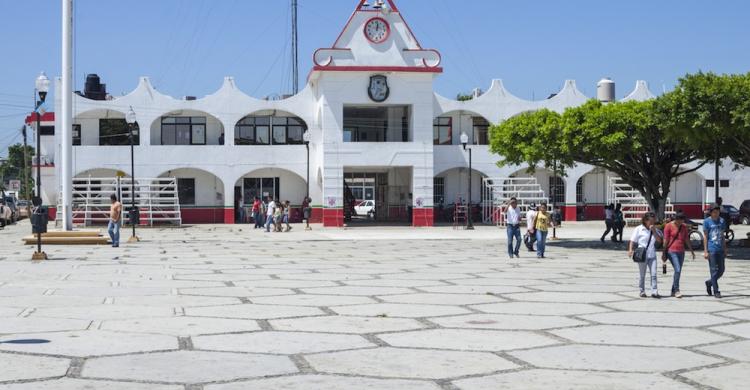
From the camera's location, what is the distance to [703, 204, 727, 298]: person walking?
14.2 meters

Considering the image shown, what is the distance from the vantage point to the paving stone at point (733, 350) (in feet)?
29.4

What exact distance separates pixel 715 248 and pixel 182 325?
338 inches

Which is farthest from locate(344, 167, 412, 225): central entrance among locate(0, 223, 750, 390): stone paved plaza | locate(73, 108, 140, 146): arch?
locate(0, 223, 750, 390): stone paved plaza

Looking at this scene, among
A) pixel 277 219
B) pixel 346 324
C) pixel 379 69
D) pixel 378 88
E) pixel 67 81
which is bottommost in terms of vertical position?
pixel 346 324

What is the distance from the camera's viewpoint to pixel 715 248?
47.0 ft

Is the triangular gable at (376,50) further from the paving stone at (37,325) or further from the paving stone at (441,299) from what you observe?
the paving stone at (37,325)

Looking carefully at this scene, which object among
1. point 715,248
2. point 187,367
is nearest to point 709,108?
point 715,248

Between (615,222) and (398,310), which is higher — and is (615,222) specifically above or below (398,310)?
above

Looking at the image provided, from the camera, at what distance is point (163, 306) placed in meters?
12.5

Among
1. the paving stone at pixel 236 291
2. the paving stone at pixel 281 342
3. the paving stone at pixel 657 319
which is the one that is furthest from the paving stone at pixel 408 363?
the paving stone at pixel 236 291

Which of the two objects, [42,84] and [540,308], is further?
[42,84]

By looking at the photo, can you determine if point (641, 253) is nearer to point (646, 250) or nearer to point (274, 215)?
point (646, 250)

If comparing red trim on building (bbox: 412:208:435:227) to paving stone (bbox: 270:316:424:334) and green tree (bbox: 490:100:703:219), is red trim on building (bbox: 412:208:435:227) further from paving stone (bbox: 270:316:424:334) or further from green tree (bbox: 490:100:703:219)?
paving stone (bbox: 270:316:424:334)

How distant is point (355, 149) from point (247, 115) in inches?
276
